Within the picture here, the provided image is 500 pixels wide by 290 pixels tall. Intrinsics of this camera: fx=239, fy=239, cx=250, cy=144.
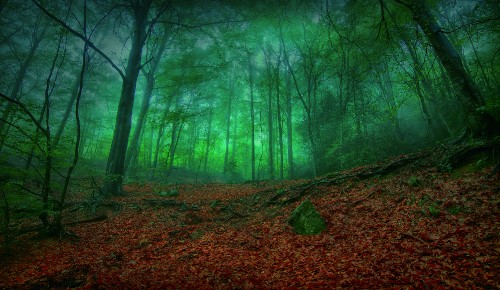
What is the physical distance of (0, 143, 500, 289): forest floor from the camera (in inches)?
163

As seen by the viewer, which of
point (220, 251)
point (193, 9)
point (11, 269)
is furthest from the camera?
point (193, 9)

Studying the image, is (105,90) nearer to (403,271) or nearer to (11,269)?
(11,269)

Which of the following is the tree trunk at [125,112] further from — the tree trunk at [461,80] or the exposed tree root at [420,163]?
the tree trunk at [461,80]

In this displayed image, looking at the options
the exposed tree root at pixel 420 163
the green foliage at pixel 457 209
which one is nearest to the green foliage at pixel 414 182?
the exposed tree root at pixel 420 163

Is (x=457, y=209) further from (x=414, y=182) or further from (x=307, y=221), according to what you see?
(x=307, y=221)

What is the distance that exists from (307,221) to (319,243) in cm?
103

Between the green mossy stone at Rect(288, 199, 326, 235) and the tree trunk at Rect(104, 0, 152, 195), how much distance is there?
28.2ft

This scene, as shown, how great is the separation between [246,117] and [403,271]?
3031 cm

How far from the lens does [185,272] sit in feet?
16.4

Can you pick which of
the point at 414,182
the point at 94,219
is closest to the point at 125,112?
the point at 94,219

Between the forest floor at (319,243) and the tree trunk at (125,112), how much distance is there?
2.49 metres

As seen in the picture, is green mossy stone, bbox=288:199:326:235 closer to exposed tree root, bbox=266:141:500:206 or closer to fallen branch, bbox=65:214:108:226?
exposed tree root, bbox=266:141:500:206

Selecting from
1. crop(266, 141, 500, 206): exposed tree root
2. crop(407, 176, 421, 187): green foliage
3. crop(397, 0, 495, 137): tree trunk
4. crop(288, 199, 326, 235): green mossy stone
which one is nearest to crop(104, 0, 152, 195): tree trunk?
crop(266, 141, 500, 206): exposed tree root

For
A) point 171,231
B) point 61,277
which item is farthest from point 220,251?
point 61,277
